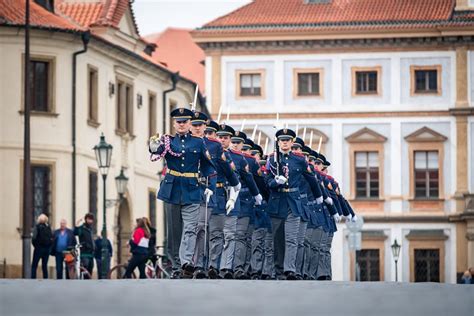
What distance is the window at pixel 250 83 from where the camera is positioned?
78500mm

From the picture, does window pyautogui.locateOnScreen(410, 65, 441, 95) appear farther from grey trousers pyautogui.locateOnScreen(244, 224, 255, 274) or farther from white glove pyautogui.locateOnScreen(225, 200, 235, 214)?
white glove pyautogui.locateOnScreen(225, 200, 235, 214)

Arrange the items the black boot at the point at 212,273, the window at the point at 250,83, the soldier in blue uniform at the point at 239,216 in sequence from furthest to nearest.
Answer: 1. the window at the point at 250,83
2. the soldier in blue uniform at the point at 239,216
3. the black boot at the point at 212,273

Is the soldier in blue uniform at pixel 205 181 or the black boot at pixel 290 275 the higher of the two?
the soldier in blue uniform at pixel 205 181

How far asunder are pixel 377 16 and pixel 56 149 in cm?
2674

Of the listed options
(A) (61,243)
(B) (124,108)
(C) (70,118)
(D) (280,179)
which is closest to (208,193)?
(D) (280,179)

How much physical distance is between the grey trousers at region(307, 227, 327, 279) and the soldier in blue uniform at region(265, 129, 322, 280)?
86.8 inches

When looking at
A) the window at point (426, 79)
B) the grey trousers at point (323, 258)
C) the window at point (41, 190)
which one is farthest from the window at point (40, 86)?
the window at point (426, 79)

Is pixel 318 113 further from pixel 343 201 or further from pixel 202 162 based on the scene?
pixel 202 162

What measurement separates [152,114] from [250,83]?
15.3 metres

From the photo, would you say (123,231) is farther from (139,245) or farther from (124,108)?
(139,245)

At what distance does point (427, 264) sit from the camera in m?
76.9

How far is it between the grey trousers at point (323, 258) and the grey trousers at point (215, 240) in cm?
554

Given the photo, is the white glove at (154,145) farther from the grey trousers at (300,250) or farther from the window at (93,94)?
the window at (93,94)

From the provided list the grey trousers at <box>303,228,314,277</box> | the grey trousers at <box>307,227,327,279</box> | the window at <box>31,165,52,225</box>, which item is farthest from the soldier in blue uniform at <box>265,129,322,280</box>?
the window at <box>31,165,52,225</box>
